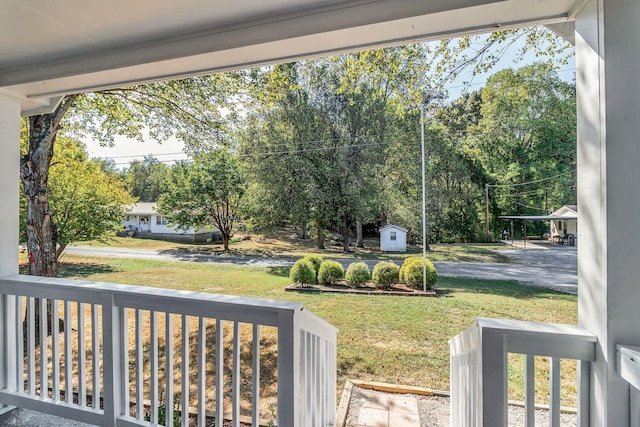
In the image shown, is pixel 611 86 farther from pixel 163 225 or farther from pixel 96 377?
pixel 163 225

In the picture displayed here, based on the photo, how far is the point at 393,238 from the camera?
8523mm

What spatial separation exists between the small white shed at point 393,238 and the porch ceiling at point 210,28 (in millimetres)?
7326

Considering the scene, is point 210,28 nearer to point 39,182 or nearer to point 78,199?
point 39,182

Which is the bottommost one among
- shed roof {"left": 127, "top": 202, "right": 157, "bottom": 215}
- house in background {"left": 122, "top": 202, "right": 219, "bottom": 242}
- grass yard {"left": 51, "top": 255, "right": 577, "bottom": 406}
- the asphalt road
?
grass yard {"left": 51, "top": 255, "right": 577, "bottom": 406}

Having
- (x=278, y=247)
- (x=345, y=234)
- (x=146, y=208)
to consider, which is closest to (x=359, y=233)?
(x=345, y=234)

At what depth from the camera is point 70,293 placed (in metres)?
1.64

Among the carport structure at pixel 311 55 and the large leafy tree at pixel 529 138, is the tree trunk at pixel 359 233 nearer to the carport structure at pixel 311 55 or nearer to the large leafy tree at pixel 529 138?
the large leafy tree at pixel 529 138

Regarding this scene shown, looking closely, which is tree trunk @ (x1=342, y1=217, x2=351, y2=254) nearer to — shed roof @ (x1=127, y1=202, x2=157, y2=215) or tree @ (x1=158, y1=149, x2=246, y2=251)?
tree @ (x1=158, y1=149, x2=246, y2=251)

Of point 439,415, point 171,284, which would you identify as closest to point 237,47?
A: point 439,415

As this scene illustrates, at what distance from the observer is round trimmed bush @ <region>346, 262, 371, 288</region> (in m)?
6.61

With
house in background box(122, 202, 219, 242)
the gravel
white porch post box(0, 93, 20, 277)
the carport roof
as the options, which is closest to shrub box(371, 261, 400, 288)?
the carport roof

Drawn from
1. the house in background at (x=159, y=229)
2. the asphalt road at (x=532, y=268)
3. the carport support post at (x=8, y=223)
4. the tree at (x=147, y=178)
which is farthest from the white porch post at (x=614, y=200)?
the house in background at (x=159, y=229)

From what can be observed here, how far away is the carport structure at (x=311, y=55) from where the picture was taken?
947mm

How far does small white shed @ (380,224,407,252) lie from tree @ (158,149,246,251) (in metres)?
4.82
